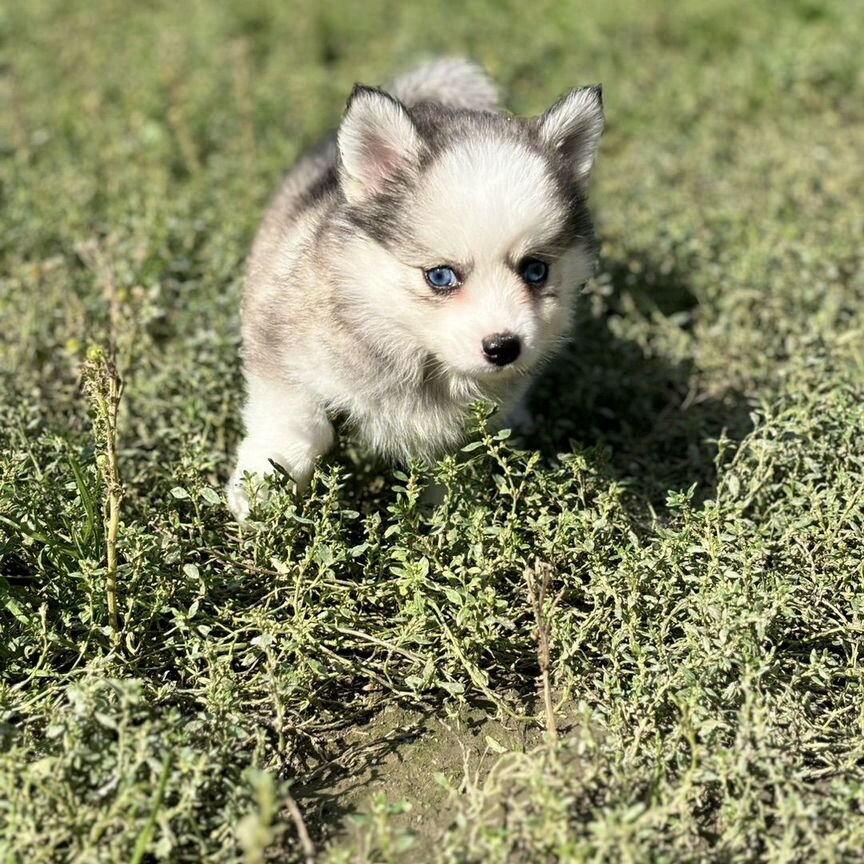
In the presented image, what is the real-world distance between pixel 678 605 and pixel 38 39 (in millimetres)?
6212

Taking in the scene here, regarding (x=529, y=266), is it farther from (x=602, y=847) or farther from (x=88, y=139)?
(x=88, y=139)

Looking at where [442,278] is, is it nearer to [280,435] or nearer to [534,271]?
[534,271]

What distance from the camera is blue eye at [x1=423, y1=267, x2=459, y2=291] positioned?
3150 millimetres

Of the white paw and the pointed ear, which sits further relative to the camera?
the white paw

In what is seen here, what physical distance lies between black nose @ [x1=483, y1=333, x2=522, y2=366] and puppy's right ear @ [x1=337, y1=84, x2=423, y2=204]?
1.98 ft

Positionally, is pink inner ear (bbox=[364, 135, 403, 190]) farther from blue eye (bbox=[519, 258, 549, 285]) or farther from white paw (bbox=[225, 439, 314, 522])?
white paw (bbox=[225, 439, 314, 522])

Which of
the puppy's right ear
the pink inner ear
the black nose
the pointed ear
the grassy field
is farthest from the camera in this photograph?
the pointed ear

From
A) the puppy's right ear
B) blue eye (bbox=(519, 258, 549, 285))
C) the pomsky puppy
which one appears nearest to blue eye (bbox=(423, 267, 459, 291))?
the pomsky puppy

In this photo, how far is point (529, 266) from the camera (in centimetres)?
325

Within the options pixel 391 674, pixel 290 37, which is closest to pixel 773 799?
pixel 391 674

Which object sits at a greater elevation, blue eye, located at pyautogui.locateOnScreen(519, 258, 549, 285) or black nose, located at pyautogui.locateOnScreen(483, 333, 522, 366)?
blue eye, located at pyautogui.locateOnScreen(519, 258, 549, 285)

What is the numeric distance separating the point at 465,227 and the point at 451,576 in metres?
1.05

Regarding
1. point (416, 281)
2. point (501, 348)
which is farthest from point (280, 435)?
point (501, 348)

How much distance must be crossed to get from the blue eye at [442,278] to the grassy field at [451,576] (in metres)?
0.62
